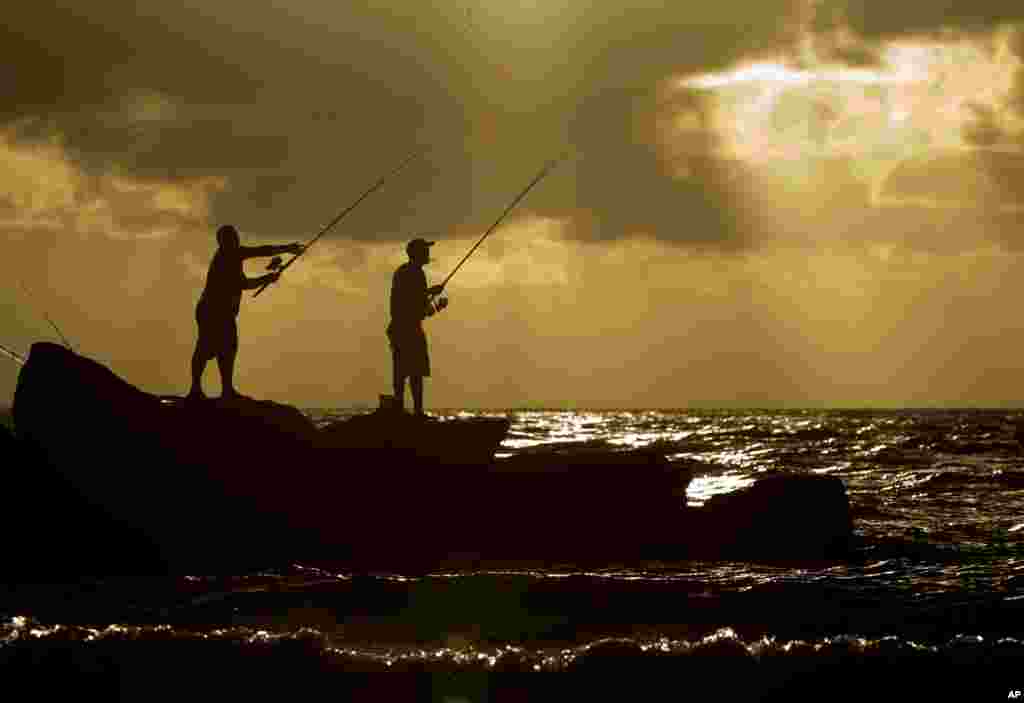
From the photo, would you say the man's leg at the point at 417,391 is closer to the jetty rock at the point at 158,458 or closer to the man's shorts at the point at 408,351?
the man's shorts at the point at 408,351

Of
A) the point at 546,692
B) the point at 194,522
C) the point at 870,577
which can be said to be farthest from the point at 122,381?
the point at 870,577

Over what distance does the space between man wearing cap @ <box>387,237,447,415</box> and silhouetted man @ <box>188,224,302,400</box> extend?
1.69m

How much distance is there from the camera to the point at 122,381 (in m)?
16.5

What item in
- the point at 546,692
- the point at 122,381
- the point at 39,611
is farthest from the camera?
the point at 122,381

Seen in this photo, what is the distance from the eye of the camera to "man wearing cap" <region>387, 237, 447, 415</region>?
18391mm

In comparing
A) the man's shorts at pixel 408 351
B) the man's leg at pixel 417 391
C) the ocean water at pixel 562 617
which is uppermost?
the man's shorts at pixel 408 351

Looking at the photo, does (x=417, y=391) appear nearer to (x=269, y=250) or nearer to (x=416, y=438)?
(x=416, y=438)

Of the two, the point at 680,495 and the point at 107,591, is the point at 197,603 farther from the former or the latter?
the point at 680,495

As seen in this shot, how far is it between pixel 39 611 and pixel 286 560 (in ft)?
11.6

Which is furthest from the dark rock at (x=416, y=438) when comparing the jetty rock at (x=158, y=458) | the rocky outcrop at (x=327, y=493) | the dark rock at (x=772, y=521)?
the dark rock at (x=772, y=521)

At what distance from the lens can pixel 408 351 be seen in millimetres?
18469

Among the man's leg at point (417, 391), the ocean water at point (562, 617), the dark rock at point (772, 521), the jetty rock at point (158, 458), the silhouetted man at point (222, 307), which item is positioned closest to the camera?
the ocean water at point (562, 617)

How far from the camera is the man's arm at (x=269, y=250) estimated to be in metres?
17.3

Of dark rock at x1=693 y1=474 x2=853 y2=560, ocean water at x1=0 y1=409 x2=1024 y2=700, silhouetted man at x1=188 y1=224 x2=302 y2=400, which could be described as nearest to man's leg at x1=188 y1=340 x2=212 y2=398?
silhouetted man at x1=188 y1=224 x2=302 y2=400
